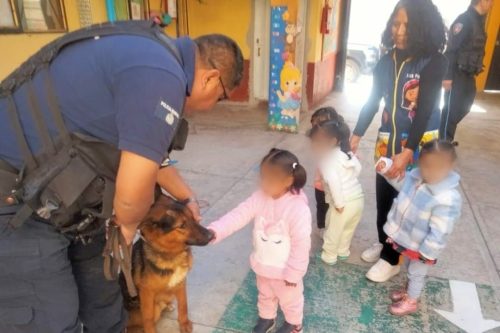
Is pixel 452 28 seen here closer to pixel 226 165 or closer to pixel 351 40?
pixel 226 165

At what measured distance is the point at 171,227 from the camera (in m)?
1.99

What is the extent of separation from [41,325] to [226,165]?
3.73 m

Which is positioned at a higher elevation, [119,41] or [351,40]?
[119,41]

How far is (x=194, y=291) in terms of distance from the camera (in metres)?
2.83

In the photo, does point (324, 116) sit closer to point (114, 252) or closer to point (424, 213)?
point (424, 213)

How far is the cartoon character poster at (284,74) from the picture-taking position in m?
6.05

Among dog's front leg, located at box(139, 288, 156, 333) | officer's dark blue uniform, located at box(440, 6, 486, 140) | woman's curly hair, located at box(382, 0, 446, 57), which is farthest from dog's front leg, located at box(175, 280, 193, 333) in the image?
officer's dark blue uniform, located at box(440, 6, 486, 140)

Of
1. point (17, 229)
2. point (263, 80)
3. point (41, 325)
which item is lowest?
point (263, 80)

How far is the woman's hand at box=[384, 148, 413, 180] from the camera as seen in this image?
261 centimetres

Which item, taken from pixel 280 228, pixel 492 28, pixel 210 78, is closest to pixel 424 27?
pixel 280 228

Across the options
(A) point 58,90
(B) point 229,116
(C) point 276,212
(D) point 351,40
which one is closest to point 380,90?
(C) point 276,212

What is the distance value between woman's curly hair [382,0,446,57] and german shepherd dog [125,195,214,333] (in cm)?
175

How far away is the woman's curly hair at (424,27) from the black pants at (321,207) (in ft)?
4.51

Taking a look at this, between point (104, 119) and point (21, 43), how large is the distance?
4005 millimetres
